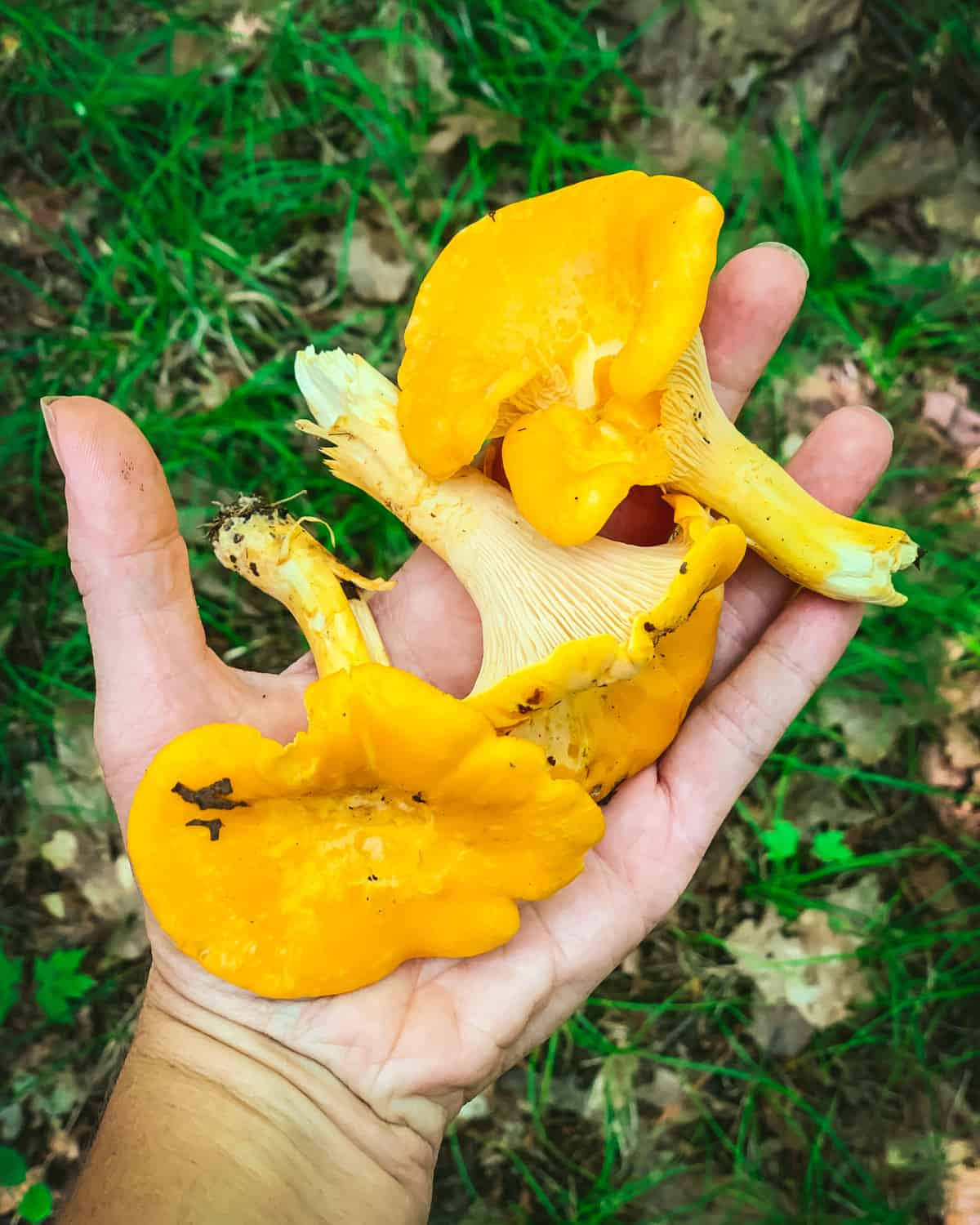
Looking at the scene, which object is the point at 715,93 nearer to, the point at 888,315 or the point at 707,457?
the point at 888,315

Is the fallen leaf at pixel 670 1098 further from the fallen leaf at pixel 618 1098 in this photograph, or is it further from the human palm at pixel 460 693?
the human palm at pixel 460 693

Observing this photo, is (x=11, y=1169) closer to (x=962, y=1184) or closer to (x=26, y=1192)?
(x=26, y=1192)

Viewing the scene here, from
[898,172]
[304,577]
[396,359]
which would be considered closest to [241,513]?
[304,577]

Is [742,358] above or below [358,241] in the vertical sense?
above

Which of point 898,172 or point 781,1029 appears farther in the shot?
point 898,172

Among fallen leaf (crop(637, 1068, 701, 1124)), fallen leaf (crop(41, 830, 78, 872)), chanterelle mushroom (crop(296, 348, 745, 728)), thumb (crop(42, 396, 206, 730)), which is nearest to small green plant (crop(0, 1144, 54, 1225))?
fallen leaf (crop(41, 830, 78, 872))

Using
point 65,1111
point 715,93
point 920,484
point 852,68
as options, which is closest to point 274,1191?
point 65,1111
